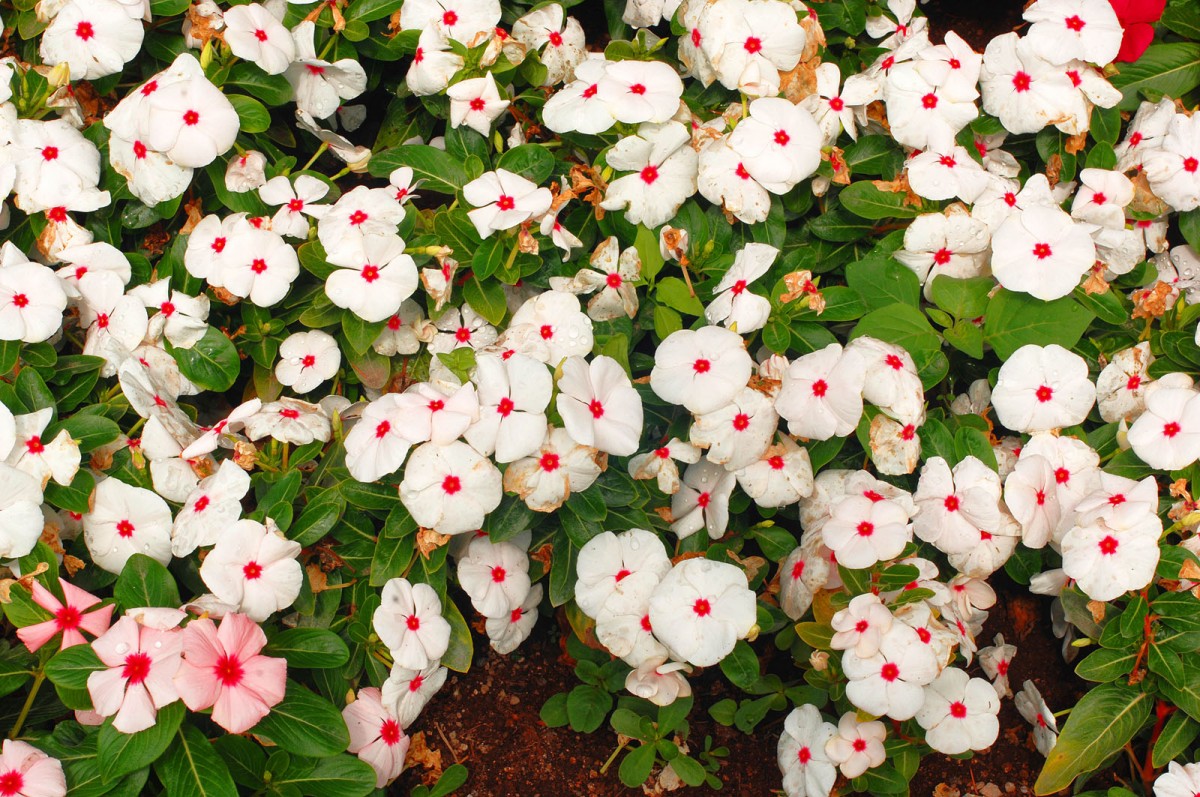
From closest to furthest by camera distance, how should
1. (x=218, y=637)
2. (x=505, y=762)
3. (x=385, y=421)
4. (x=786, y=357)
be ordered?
(x=218, y=637)
(x=385, y=421)
(x=786, y=357)
(x=505, y=762)

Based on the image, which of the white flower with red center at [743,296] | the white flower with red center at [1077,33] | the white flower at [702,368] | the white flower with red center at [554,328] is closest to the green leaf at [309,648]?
the white flower with red center at [554,328]

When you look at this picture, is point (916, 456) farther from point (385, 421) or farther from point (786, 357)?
point (385, 421)

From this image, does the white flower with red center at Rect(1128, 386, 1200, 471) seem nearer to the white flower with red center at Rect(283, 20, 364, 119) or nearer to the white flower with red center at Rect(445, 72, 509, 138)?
the white flower with red center at Rect(445, 72, 509, 138)

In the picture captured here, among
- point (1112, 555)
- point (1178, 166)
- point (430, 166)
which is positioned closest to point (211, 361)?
point (430, 166)

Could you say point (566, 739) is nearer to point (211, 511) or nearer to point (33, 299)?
point (211, 511)

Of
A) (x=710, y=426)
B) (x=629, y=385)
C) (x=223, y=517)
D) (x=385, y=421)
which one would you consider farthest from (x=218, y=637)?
(x=710, y=426)

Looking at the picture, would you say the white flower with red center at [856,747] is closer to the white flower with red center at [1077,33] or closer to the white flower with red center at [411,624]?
the white flower with red center at [411,624]
